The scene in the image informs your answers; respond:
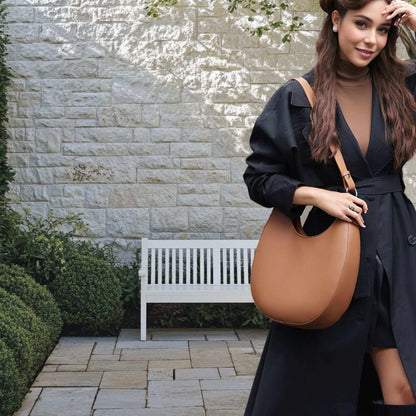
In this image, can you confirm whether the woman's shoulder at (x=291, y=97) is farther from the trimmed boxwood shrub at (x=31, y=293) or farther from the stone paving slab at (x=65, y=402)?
the trimmed boxwood shrub at (x=31, y=293)

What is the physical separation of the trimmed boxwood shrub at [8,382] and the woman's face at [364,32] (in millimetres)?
2377

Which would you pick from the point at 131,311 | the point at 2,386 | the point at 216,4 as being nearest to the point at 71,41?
the point at 216,4

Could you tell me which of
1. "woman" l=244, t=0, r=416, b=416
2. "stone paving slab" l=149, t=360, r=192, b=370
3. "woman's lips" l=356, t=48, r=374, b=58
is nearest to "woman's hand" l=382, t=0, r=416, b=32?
"woman" l=244, t=0, r=416, b=416

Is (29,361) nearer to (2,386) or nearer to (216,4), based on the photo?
(2,386)

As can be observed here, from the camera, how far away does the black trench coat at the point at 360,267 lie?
205 cm

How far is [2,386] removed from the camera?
142 inches

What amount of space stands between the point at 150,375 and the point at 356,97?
3.05 meters

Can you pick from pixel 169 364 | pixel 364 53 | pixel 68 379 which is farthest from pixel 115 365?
pixel 364 53

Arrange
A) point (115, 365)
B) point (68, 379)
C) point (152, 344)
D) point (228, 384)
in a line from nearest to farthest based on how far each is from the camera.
A: point (228, 384)
point (68, 379)
point (115, 365)
point (152, 344)

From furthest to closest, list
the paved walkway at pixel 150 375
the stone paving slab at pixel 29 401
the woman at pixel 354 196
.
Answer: the paved walkway at pixel 150 375
the stone paving slab at pixel 29 401
the woman at pixel 354 196

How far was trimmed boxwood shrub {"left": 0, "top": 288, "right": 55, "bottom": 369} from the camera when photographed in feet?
14.6

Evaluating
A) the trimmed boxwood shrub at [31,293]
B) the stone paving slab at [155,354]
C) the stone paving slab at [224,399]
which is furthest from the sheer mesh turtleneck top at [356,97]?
the trimmed boxwood shrub at [31,293]

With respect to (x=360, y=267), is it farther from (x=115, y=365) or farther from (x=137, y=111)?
(x=137, y=111)

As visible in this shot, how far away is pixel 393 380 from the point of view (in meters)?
2.03
